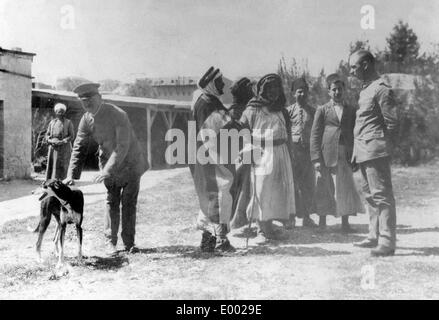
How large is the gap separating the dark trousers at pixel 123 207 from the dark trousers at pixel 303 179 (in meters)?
2.07

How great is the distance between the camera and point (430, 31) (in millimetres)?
5191

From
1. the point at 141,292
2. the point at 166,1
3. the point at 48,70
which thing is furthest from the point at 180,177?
the point at 141,292

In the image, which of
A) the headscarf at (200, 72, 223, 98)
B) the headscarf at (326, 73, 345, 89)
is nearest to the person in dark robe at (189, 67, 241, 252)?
the headscarf at (200, 72, 223, 98)

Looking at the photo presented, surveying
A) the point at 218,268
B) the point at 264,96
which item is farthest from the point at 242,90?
the point at 218,268

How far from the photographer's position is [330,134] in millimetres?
5344

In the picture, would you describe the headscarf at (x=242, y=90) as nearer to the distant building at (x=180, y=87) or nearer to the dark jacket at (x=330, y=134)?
the distant building at (x=180, y=87)

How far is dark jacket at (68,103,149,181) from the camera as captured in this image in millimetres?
4488

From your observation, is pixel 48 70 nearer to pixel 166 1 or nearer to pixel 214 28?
pixel 166 1

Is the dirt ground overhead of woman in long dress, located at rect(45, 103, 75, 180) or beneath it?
beneath

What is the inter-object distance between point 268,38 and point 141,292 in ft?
10.5

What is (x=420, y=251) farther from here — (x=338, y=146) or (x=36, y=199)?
(x=36, y=199)

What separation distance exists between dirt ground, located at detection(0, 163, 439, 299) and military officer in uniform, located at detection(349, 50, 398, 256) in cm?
31

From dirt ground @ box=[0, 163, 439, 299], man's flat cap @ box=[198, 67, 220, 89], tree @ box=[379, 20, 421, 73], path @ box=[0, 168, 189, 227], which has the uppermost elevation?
tree @ box=[379, 20, 421, 73]

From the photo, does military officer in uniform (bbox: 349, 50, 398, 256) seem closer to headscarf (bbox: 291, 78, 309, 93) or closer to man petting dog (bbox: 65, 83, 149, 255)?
headscarf (bbox: 291, 78, 309, 93)
